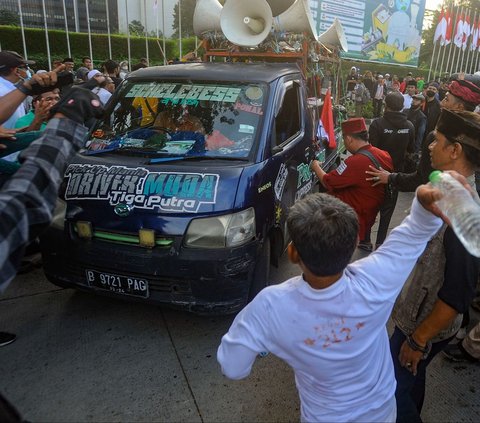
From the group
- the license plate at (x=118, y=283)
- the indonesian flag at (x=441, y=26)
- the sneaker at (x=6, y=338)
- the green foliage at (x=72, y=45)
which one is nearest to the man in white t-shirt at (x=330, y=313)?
the license plate at (x=118, y=283)

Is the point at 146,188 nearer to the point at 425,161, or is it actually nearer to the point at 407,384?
the point at 407,384

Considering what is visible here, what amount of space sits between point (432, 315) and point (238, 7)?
437cm

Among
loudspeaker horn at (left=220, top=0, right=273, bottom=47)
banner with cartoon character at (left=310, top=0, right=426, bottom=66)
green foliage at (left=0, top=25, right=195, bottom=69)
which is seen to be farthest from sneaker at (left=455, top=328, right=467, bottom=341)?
green foliage at (left=0, top=25, right=195, bottom=69)

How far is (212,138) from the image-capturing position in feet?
10.5

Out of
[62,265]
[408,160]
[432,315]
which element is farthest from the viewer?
[408,160]

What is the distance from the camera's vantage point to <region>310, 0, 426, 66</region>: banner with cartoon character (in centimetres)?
2089

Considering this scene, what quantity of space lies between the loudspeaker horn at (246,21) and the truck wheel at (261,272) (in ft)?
9.08

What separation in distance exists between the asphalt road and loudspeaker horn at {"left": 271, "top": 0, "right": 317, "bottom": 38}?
3716 mm

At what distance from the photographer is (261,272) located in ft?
9.87

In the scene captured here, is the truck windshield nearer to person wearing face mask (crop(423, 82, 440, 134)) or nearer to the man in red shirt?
the man in red shirt

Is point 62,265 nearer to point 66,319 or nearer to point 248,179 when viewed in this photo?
point 66,319

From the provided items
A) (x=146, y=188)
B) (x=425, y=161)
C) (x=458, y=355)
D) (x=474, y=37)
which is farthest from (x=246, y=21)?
(x=474, y=37)

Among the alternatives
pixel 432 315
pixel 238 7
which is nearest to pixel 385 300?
pixel 432 315

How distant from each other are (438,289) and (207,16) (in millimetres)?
5242
